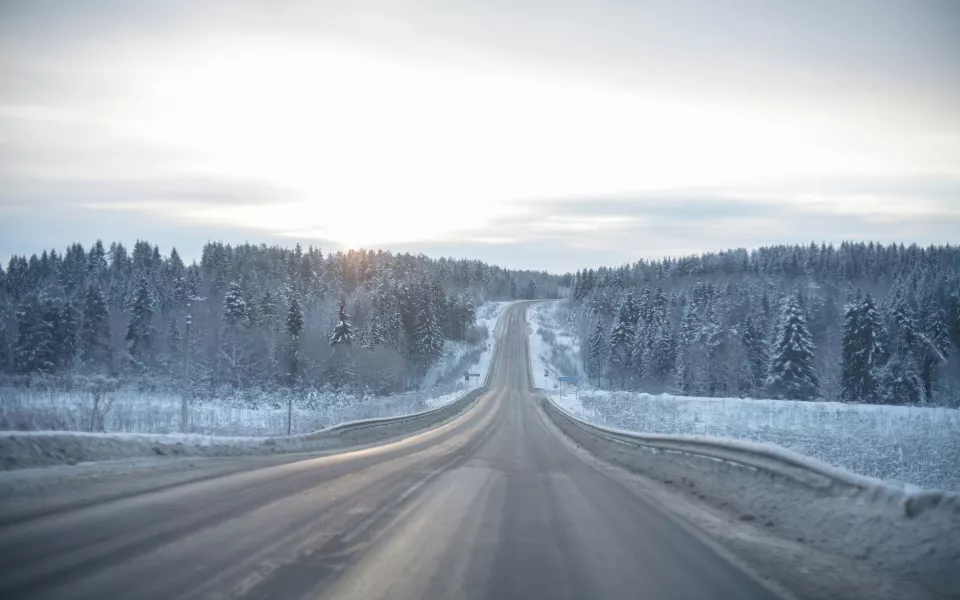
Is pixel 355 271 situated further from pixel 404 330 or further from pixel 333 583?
pixel 333 583

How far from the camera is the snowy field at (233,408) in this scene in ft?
71.4

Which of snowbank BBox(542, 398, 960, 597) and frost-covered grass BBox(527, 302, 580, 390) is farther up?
snowbank BBox(542, 398, 960, 597)

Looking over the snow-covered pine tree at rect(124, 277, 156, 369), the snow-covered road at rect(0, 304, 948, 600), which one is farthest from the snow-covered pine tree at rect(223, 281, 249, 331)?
the snow-covered road at rect(0, 304, 948, 600)

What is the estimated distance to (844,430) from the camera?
24781 millimetres

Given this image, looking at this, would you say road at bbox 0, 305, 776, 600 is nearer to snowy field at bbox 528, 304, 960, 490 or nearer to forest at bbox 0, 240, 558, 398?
snowy field at bbox 528, 304, 960, 490

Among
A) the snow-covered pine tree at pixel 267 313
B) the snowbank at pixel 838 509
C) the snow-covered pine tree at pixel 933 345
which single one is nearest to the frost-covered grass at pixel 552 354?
the snow-covered pine tree at pixel 267 313

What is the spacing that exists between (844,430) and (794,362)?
143ft

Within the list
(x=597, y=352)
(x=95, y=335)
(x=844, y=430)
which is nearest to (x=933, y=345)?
(x=844, y=430)

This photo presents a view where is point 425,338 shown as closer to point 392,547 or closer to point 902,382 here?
point 902,382

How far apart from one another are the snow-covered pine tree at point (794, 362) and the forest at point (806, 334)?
10cm

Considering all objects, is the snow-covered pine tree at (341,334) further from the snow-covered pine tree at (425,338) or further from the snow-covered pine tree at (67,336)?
the snow-covered pine tree at (67,336)

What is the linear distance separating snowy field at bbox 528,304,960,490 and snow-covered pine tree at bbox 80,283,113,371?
158 ft

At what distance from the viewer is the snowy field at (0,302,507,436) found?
71.4 feet

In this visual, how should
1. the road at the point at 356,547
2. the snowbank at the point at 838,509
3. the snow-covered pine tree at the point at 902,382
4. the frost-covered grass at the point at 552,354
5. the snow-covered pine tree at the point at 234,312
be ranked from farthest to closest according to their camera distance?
the frost-covered grass at the point at 552,354, the snow-covered pine tree at the point at 234,312, the snow-covered pine tree at the point at 902,382, the snowbank at the point at 838,509, the road at the point at 356,547
